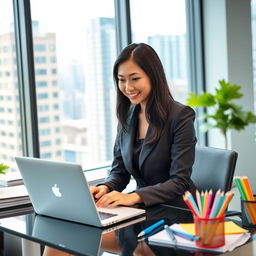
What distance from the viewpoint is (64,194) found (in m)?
1.76

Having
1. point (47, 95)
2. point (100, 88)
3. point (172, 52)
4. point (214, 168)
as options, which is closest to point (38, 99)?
point (47, 95)

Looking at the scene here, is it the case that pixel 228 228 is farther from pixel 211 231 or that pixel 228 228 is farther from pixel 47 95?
pixel 47 95

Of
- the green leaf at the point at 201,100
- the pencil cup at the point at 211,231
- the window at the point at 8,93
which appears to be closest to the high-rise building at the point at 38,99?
the window at the point at 8,93

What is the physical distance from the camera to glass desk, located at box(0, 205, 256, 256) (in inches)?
58.1

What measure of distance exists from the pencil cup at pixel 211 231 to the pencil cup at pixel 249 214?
25 centimetres

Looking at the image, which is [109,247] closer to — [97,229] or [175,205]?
[97,229]

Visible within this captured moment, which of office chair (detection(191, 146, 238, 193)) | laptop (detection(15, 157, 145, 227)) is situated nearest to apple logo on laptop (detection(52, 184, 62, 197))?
laptop (detection(15, 157, 145, 227))

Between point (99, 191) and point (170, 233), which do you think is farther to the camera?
point (99, 191)

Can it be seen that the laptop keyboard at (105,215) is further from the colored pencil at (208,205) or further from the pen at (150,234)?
the colored pencil at (208,205)

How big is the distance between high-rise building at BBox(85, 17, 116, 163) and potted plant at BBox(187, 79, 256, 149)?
817mm

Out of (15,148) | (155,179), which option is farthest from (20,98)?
(155,179)

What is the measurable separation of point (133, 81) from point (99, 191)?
0.48 metres

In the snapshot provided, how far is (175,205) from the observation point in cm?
211

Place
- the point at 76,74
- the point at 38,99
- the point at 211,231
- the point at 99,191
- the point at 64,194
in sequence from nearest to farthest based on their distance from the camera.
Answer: the point at 211,231 → the point at 64,194 → the point at 99,191 → the point at 38,99 → the point at 76,74
